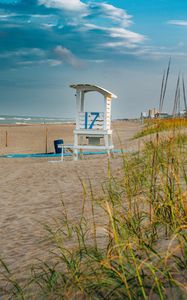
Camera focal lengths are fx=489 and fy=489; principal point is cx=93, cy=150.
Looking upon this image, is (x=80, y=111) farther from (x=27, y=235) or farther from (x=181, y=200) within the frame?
(x=181, y=200)

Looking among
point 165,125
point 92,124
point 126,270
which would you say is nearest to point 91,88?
point 92,124

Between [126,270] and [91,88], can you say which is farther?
[91,88]

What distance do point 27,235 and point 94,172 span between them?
15.6 ft

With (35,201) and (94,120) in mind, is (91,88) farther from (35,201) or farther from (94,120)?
(35,201)

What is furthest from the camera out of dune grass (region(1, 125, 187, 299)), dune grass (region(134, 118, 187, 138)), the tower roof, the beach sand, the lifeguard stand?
the tower roof

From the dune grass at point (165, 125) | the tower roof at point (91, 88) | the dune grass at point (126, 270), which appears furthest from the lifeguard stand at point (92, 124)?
the dune grass at point (126, 270)

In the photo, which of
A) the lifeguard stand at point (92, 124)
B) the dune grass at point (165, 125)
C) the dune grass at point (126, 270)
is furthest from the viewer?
the lifeguard stand at point (92, 124)

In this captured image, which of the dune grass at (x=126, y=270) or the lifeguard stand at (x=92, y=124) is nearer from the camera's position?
the dune grass at (x=126, y=270)

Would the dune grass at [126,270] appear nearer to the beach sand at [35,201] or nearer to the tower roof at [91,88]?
the beach sand at [35,201]

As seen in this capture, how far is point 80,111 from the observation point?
15531mm

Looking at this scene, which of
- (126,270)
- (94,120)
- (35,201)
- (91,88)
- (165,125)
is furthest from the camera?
(165,125)

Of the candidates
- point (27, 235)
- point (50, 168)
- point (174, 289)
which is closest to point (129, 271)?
point (174, 289)

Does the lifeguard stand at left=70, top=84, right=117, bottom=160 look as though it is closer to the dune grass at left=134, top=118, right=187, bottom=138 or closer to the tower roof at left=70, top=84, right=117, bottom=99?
the tower roof at left=70, top=84, right=117, bottom=99


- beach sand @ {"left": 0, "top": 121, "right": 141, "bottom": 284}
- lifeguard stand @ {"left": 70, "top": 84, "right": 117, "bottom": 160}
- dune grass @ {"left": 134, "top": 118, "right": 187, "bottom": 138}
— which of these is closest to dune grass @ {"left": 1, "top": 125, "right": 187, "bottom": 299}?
beach sand @ {"left": 0, "top": 121, "right": 141, "bottom": 284}
